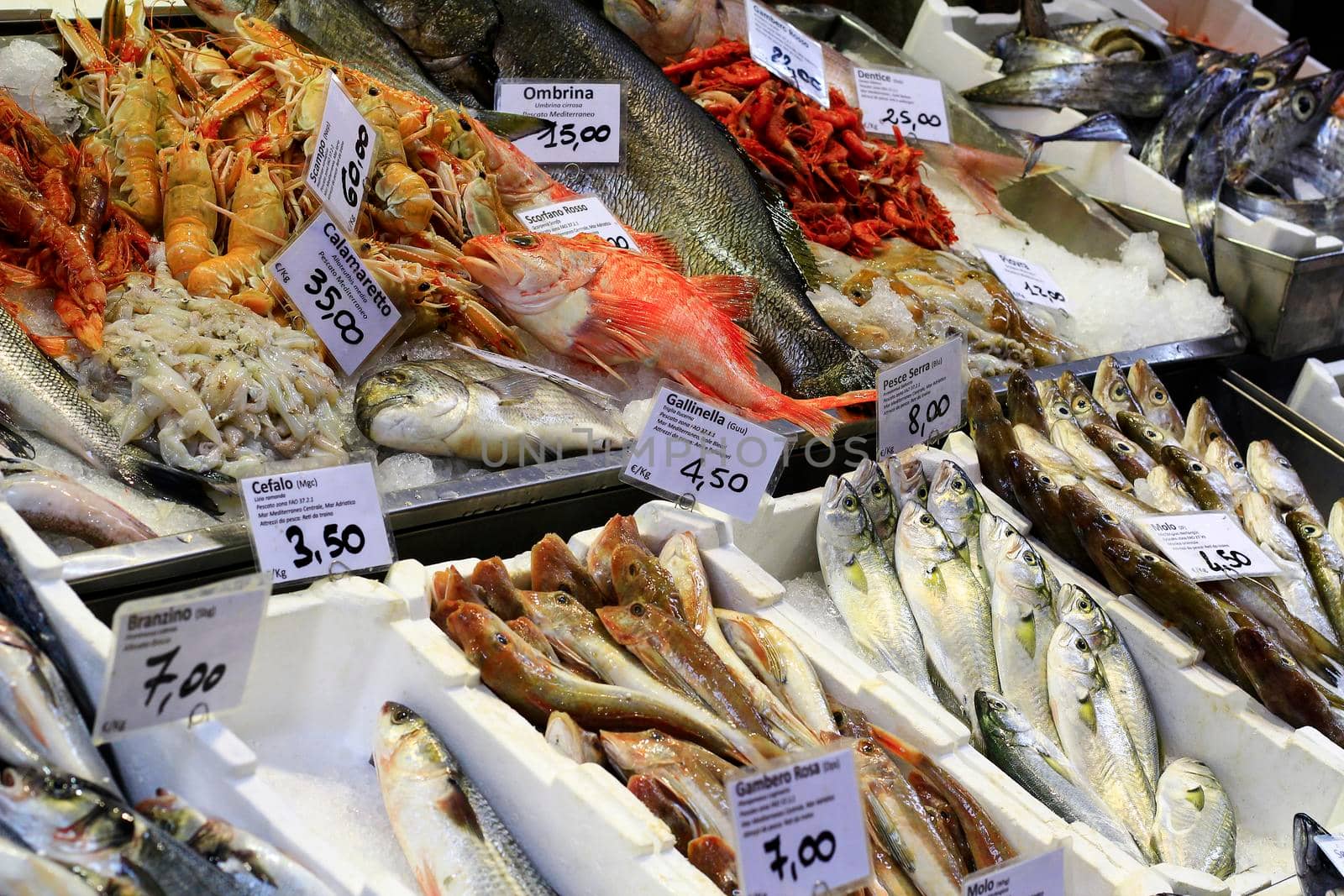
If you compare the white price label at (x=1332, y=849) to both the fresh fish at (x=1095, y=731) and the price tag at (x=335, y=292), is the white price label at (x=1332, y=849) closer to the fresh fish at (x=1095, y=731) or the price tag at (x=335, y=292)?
the fresh fish at (x=1095, y=731)

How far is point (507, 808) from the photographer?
205 cm

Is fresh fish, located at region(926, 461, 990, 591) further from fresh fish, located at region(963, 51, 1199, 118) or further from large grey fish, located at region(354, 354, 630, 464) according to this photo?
fresh fish, located at region(963, 51, 1199, 118)

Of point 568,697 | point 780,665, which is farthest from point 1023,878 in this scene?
point 568,697

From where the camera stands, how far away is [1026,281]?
4203 millimetres

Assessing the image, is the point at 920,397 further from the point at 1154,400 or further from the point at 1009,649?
the point at 1154,400

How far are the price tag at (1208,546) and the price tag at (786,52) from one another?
2.31 m

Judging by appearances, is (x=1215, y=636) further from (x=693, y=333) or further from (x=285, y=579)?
(x=285, y=579)

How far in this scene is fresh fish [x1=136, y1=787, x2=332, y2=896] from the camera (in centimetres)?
164

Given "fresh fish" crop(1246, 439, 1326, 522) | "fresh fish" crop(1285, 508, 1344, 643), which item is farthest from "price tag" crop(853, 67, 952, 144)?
"fresh fish" crop(1285, 508, 1344, 643)

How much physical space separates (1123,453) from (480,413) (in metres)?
1.57

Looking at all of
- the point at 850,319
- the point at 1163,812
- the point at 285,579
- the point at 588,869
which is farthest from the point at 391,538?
the point at 850,319

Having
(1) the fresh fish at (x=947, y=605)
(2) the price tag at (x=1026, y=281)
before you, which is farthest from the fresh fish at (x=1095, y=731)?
(2) the price tag at (x=1026, y=281)

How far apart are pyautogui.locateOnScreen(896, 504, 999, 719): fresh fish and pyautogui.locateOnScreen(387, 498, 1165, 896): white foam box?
0.24 m

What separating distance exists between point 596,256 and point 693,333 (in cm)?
30
